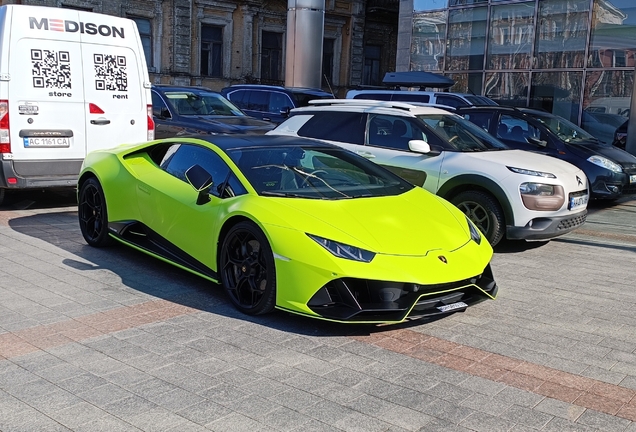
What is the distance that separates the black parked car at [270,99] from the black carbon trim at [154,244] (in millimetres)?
9381

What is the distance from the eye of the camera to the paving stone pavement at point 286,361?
11.8 feet

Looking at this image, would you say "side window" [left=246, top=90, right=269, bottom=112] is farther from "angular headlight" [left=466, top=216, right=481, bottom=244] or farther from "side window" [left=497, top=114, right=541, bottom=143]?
"angular headlight" [left=466, top=216, right=481, bottom=244]

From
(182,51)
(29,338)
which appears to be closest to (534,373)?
(29,338)

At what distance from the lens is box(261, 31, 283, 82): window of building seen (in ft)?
103

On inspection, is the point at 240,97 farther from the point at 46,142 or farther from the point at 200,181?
Answer: the point at 200,181

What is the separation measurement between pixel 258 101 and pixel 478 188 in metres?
9.50

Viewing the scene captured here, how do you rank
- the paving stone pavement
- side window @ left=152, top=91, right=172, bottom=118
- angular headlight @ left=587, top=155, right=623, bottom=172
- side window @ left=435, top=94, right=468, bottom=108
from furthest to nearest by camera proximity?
1. side window @ left=435, top=94, right=468, bottom=108
2. side window @ left=152, top=91, right=172, bottom=118
3. angular headlight @ left=587, top=155, right=623, bottom=172
4. the paving stone pavement

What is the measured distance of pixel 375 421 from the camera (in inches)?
140

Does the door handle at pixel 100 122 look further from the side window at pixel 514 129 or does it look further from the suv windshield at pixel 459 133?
the side window at pixel 514 129

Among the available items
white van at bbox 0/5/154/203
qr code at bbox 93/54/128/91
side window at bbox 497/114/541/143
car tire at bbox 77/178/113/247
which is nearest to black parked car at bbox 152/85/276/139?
white van at bbox 0/5/154/203

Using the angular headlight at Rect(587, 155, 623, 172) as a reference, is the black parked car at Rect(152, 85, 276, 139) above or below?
above

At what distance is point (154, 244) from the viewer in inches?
244

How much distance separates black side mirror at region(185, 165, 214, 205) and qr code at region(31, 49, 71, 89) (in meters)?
3.91

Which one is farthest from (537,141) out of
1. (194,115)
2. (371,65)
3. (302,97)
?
(371,65)
